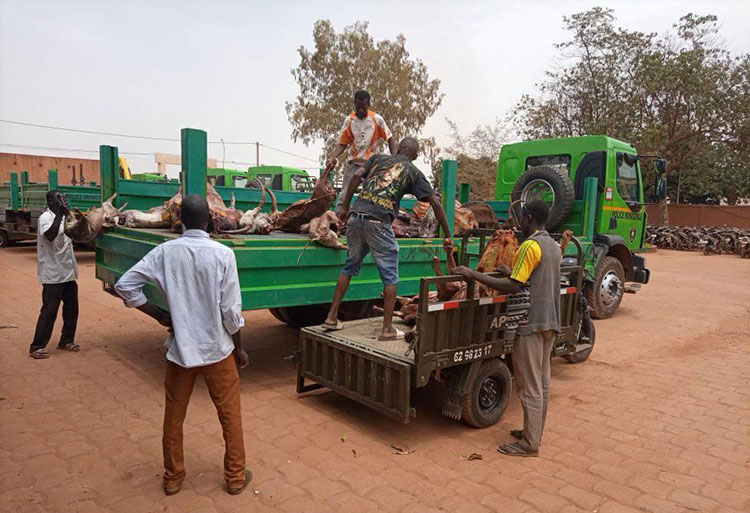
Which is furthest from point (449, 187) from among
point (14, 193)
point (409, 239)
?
point (14, 193)

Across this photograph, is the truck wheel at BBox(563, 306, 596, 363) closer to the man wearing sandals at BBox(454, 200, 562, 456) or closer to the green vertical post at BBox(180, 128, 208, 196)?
the man wearing sandals at BBox(454, 200, 562, 456)

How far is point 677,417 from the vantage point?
14.1 ft

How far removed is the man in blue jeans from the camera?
424 centimetres

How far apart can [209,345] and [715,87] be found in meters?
26.7

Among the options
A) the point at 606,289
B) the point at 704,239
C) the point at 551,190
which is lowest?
the point at 606,289

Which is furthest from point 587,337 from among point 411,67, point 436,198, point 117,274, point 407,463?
point 411,67

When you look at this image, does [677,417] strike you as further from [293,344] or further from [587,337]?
[293,344]

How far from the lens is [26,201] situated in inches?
511

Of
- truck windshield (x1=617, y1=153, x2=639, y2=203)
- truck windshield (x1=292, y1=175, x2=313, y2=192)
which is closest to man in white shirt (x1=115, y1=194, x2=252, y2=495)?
truck windshield (x1=617, y1=153, x2=639, y2=203)

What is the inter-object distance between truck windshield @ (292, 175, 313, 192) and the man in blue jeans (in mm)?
10474

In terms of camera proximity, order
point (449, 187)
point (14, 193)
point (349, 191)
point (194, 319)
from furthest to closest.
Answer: point (14, 193) → point (449, 187) → point (349, 191) → point (194, 319)

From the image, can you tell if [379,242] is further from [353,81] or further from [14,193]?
[353,81]

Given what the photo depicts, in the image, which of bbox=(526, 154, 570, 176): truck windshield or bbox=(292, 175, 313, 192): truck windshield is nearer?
bbox=(526, 154, 570, 176): truck windshield

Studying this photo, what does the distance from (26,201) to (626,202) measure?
1318 centimetres
